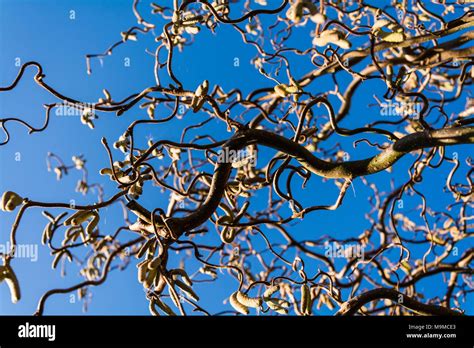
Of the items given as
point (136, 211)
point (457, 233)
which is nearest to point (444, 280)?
point (457, 233)

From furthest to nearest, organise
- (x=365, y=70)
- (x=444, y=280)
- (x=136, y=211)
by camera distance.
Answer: (x=444, y=280), (x=365, y=70), (x=136, y=211)

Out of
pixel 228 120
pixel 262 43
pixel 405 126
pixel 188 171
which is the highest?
pixel 262 43

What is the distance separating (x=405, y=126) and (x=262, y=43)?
0.83 metres

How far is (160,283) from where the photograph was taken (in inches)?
50.1

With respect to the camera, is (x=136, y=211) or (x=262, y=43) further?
(x=262, y=43)

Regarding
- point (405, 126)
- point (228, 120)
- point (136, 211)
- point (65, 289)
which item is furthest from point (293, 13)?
point (405, 126)

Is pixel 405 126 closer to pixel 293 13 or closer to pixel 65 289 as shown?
pixel 293 13

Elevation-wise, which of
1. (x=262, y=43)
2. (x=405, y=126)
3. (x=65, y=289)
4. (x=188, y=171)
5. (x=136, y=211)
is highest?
(x=262, y=43)

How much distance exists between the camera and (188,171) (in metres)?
1.99

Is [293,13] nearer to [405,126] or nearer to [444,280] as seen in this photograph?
[405,126]
